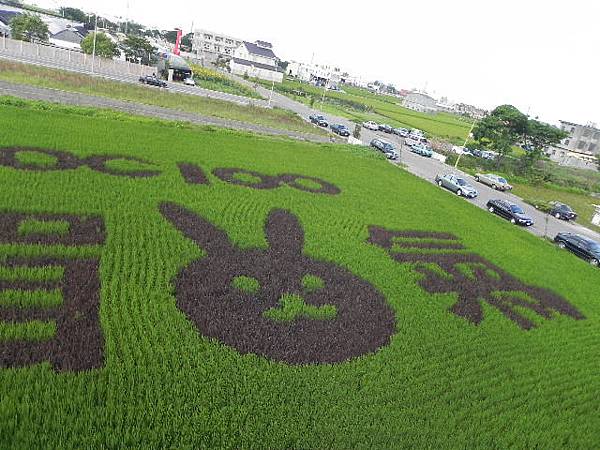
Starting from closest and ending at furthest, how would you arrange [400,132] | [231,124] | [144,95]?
[231,124]
[144,95]
[400,132]

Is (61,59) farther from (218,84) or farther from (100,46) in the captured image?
(218,84)

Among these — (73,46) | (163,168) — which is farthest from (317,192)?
(73,46)

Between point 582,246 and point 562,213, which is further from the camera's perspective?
point 562,213

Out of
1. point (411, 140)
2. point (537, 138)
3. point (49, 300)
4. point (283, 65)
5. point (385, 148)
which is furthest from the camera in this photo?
point (283, 65)

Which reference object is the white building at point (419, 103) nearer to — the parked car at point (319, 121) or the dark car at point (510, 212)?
the parked car at point (319, 121)

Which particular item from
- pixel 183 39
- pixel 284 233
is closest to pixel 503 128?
pixel 284 233

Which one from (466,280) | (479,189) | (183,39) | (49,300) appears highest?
(183,39)

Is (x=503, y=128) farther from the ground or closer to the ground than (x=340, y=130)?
farther from the ground

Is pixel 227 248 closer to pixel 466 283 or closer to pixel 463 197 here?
pixel 466 283
